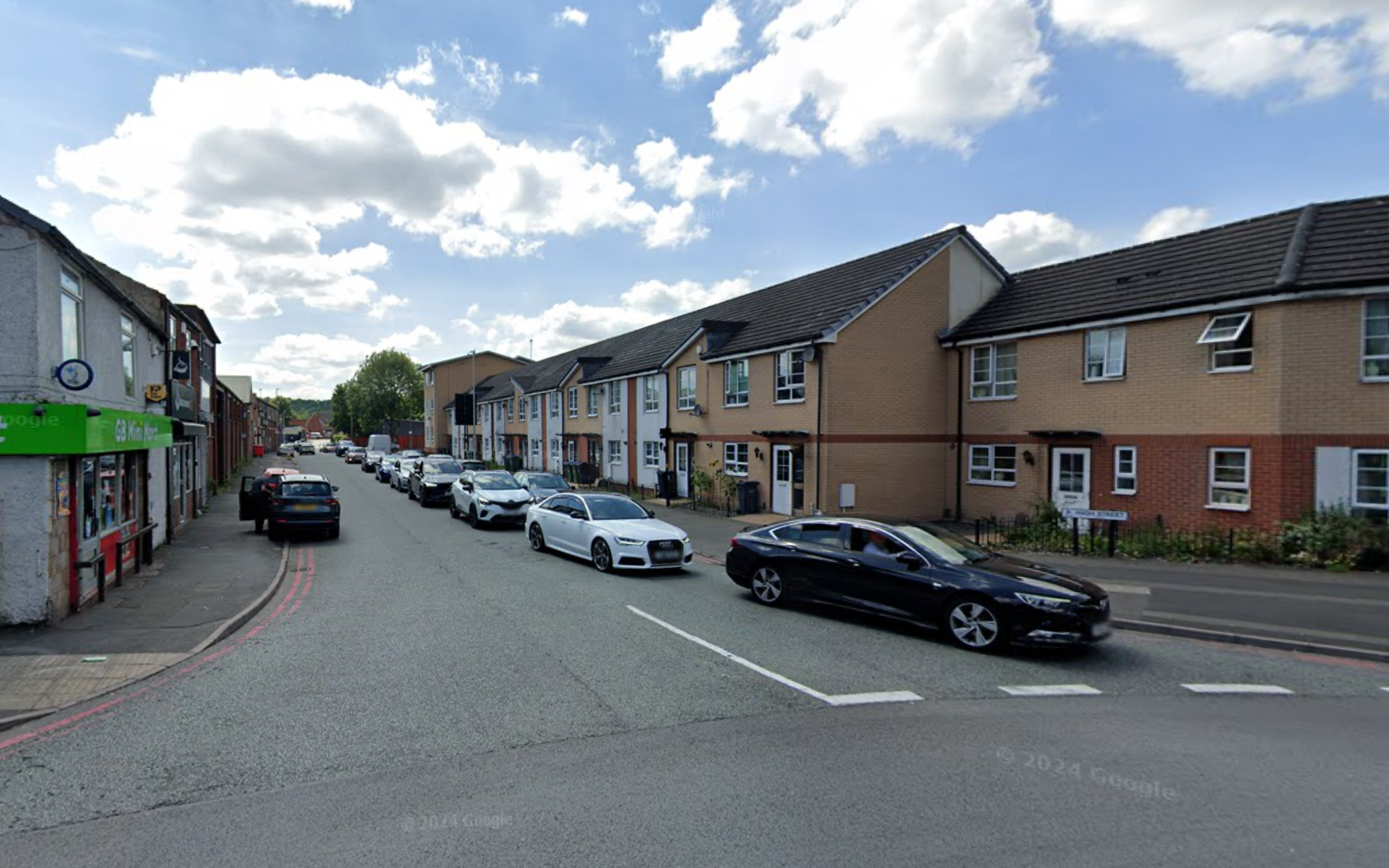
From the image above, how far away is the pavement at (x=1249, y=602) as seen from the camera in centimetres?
892

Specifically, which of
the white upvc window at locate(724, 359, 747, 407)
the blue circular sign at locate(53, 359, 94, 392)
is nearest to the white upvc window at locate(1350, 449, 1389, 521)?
the white upvc window at locate(724, 359, 747, 407)

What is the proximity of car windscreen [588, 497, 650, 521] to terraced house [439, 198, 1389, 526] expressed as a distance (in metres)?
7.44

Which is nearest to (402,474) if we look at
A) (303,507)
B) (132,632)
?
(303,507)

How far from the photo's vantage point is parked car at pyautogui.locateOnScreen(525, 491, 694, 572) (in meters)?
12.8

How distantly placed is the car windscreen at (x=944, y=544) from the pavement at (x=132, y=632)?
27.9ft

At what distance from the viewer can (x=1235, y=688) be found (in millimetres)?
7188

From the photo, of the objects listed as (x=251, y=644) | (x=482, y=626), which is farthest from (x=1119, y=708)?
(x=251, y=644)

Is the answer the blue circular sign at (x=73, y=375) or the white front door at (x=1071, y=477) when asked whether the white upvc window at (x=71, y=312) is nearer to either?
the blue circular sign at (x=73, y=375)

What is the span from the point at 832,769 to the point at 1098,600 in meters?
4.71

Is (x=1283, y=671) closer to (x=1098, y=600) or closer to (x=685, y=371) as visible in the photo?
(x=1098, y=600)

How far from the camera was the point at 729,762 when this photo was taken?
517cm

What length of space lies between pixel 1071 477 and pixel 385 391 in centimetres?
8972

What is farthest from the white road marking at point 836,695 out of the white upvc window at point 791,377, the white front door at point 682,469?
the white front door at point 682,469

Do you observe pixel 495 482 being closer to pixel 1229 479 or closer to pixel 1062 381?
pixel 1062 381
